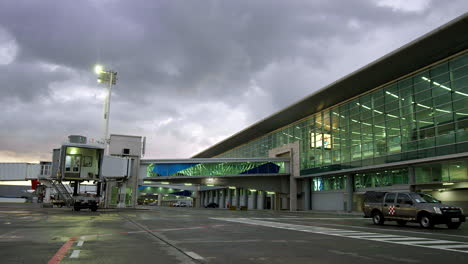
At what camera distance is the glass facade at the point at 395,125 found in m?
33.1

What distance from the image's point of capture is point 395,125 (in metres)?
39.6

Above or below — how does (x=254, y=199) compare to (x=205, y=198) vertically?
above

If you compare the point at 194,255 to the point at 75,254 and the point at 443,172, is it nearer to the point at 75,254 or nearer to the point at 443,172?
the point at 75,254

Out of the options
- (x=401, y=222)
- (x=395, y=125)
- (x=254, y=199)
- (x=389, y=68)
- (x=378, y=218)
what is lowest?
(x=401, y=222)

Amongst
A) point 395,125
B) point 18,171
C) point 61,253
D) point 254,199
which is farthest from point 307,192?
point 61,253

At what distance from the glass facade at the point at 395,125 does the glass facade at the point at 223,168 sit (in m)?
5.27

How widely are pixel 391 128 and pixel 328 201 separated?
1573 cm

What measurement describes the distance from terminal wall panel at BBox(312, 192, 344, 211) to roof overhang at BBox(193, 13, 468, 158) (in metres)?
11.3

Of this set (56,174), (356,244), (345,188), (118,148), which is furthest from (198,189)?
(356,244)

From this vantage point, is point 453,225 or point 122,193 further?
point 122,193

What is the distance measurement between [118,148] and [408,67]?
37522 millimetres

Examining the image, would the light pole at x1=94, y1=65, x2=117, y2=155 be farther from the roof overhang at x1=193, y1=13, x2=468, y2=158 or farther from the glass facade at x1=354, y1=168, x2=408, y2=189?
the glass facade at x1=354, y1=168, x2=408, y2=189

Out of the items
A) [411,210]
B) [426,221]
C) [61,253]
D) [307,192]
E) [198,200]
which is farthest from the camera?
[198,200]

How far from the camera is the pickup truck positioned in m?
18.0
